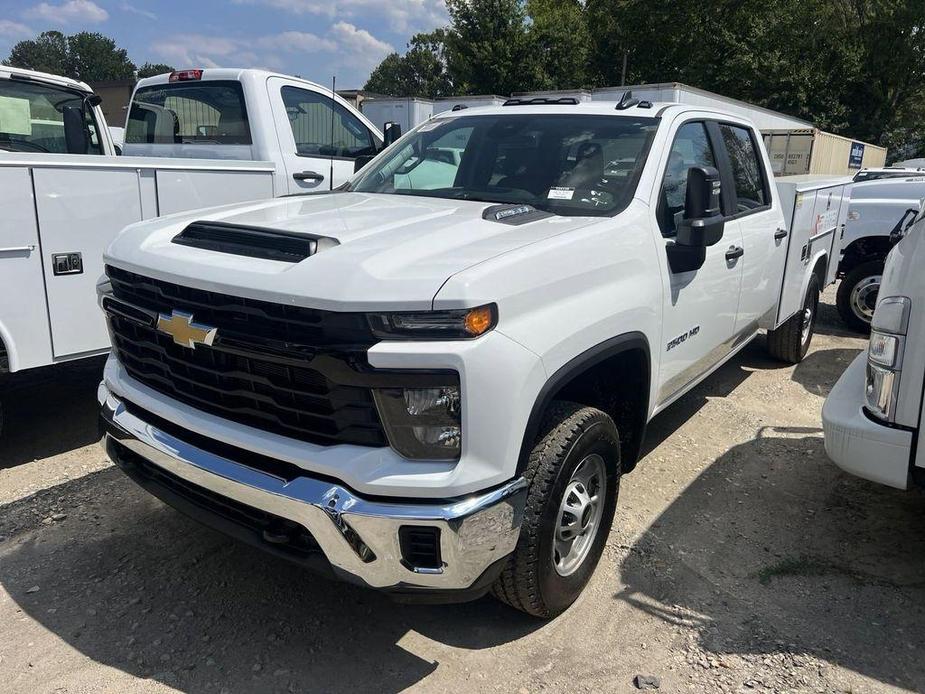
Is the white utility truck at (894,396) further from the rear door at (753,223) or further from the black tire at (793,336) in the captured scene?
the black tire at (793,336)

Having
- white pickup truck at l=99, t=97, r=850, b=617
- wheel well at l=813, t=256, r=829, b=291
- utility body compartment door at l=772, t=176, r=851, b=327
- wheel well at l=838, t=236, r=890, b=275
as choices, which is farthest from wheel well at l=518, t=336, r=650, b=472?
wheel well at l=838, t=236, r=890, b=275

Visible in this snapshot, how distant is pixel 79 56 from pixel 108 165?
399 ft

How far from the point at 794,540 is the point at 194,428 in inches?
113

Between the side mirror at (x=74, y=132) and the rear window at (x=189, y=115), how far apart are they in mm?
803

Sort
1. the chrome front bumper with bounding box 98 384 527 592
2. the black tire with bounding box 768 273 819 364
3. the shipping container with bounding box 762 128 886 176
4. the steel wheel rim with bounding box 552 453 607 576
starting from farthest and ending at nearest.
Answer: the shipping container with bounding box 762 128 886 176 → the black tire with bounding box 768 273 819 364 → the steel wheel rim with bounding box 552 453 607 576 → the chrome front bumper with bounding box 98 384 527 592

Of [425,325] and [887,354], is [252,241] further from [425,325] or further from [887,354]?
[887,354]

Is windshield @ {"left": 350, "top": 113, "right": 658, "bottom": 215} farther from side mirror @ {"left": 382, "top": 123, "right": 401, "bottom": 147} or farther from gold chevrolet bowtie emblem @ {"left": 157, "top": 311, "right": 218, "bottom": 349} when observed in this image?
gold chevrolet bowtie emblem @ {"left": 157, "top": 311, "right": 218, "bottom": 349}

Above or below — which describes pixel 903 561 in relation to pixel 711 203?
below

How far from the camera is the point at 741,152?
15.2 ft

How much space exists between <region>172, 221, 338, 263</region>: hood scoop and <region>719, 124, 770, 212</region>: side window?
113 inches

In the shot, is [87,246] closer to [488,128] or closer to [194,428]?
[194,428]

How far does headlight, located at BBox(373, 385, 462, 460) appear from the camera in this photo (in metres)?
2.17

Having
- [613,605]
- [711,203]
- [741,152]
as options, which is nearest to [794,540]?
[613,605]

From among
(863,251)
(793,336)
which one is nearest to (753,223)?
(793,336)
